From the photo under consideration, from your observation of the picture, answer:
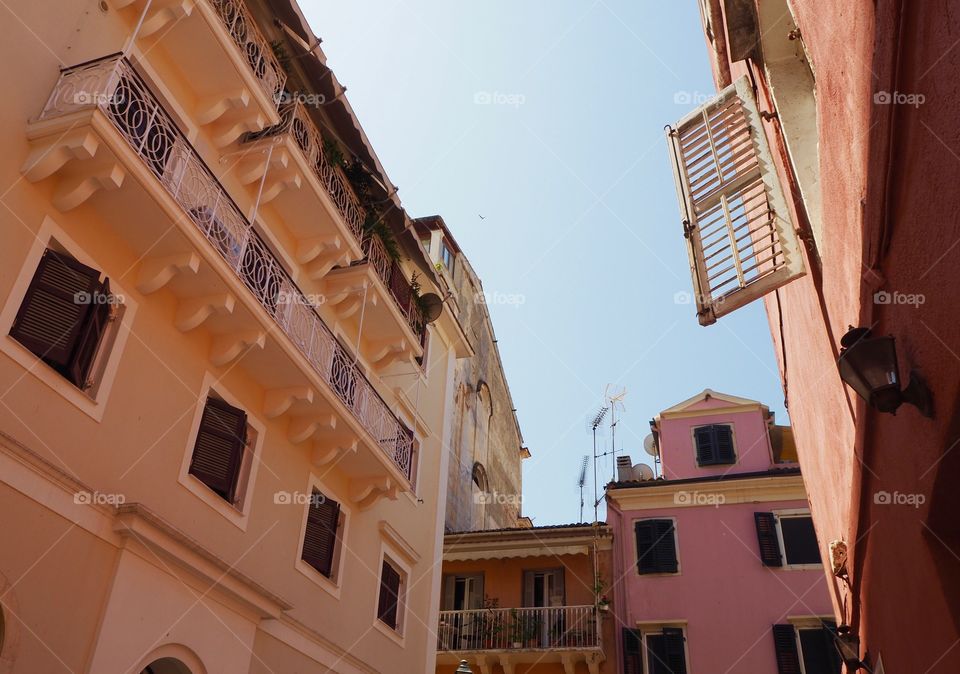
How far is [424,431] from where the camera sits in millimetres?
16719

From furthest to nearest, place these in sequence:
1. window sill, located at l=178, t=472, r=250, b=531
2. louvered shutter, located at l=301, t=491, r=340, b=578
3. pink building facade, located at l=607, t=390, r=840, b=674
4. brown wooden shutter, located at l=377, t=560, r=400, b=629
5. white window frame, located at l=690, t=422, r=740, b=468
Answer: white window frame, located at l=690, t=422, r=740, b=468 < pink building facade, located at l=607, t=390, r=840, b=674 < brown wooden shutter, located at l=377, t=560, r=400, b=629 < louvered shutter, located at l=301, t=491, r=340, b=578 < window sill, located at l=178, t=472, r=250, b=531

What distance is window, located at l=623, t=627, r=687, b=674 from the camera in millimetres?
20469

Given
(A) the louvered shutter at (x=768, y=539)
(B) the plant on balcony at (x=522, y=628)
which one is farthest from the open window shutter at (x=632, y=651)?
(A) the louvered shutter at (x=768, y=539)

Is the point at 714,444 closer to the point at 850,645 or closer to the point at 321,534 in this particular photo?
the point at 850,645

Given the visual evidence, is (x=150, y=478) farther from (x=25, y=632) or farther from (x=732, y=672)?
(x=732, y=672)

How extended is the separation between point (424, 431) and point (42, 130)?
33.9ft

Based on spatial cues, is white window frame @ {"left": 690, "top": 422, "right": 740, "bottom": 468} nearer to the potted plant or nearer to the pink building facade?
the pink building facade

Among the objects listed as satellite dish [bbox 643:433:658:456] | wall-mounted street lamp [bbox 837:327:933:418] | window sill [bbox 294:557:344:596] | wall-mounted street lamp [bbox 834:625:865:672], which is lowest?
wall-mounted street lamp [bbox 837:327:933:418]

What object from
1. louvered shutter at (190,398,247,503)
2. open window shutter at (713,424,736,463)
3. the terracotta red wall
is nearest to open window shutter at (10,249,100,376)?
louvered shutter at (190,398,247,503)

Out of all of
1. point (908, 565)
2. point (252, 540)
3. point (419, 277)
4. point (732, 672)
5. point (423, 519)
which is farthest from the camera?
point (732, 672)

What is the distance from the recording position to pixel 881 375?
167 inches

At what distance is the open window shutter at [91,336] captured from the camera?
7.93 meters

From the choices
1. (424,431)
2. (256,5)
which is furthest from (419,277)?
(256,5)

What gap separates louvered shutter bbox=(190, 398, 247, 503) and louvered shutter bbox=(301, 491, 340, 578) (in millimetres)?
1910
